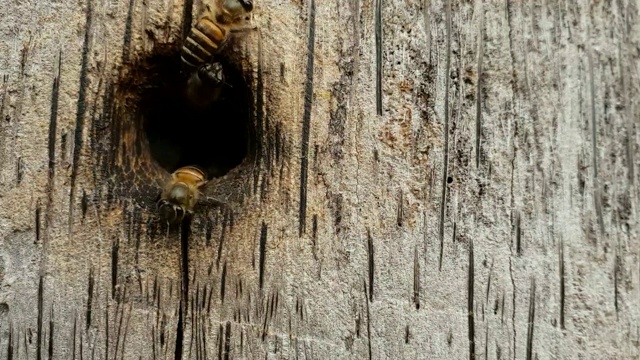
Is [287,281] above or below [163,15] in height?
below

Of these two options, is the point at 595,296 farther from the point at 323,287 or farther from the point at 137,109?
the point at 137,109

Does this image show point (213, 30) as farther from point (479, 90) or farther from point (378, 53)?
point (479, 90)

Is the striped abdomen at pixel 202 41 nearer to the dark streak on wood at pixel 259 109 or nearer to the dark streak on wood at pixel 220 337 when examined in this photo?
the dark streak on wood at pixel 259 109

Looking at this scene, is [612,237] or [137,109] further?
[137,109]

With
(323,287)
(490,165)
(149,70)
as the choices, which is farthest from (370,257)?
(149,70)

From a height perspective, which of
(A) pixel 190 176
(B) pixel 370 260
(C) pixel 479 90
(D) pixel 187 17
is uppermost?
(D) pixel 187 17

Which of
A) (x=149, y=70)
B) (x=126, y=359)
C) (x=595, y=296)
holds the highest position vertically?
(x=149, y=70)

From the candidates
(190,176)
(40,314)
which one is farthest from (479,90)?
(40,314)

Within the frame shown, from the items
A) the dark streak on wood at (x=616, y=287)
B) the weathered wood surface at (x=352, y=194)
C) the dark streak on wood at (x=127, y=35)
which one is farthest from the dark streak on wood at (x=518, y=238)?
the dark streak on wood at (x=127, y=35)
